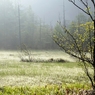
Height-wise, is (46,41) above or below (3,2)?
below

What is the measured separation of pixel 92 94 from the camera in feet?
39.7

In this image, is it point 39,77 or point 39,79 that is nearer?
point 39,79

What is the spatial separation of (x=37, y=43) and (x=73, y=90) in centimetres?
8911

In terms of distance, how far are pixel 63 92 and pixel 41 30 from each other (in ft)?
334

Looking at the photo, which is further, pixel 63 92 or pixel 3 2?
pixel 3 2

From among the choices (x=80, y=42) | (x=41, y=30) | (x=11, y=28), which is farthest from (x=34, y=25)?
(x=80, y=42)

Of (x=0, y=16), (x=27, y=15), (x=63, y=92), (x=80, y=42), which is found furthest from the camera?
(x=27, y=15)

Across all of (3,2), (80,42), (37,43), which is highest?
(3,2)

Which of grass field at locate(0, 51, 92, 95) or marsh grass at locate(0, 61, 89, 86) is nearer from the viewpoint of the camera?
grass field at locate(0, 51, 92, 95)

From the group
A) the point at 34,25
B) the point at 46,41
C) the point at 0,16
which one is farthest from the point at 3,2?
the point at 46,41

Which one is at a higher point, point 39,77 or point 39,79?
point 39,79

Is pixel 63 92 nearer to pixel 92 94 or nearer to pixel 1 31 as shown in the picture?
pixel 92 94

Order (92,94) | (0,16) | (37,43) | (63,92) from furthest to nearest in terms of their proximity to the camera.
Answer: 1. (0,16)
2. (37,43)
3. (63,92)
4. (92,94)

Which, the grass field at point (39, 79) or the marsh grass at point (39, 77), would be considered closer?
the grass field at point (39, 79)
